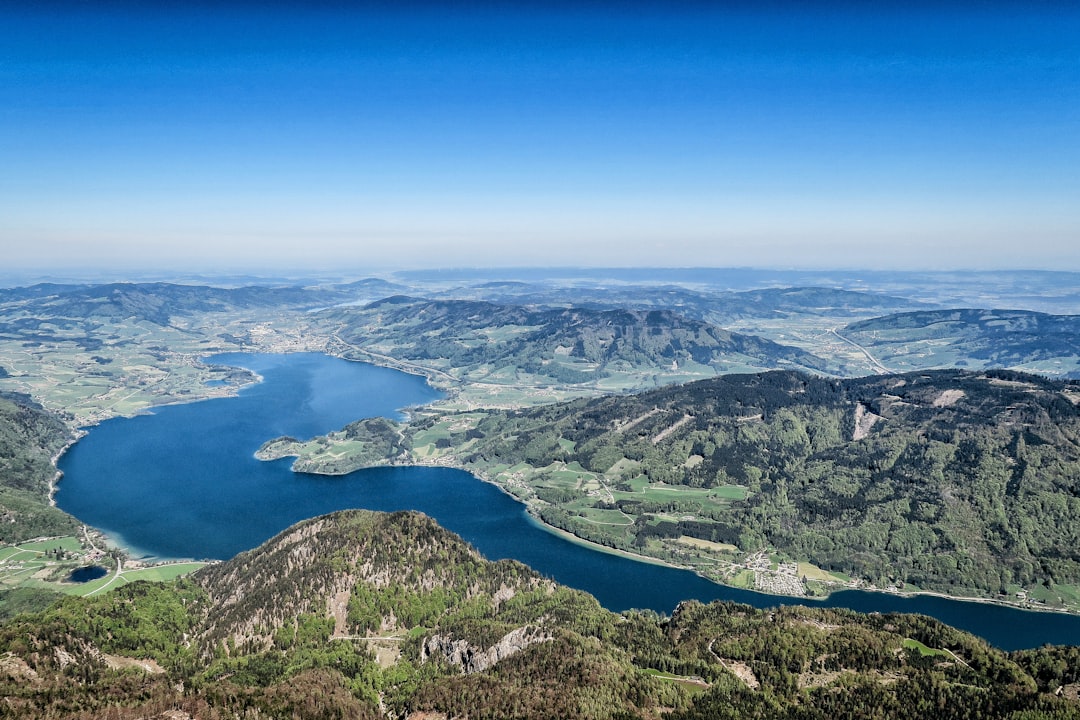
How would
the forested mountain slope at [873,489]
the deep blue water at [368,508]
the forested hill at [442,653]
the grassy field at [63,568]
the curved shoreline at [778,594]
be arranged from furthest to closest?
the forested mountain slope at [873,489] < the curved shoreline at [778,594] < the deep blue water at [368,508] < the grassy field at [63,568] < the forested hill at [442,653]

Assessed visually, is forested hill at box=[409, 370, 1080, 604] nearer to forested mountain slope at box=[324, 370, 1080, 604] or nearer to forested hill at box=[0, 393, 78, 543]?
forested mountain slope at box=[324, 370, 1080, 604]

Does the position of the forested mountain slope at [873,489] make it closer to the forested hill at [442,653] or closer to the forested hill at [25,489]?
the forested hill at [442,653]

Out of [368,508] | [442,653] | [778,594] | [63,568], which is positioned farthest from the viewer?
[368,508]

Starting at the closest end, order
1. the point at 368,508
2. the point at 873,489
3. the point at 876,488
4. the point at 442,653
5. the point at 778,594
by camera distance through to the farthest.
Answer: the point at 442,653 → the point at 778,594 → the point at 873,489 → the point at 876,488 → the point at 368,508

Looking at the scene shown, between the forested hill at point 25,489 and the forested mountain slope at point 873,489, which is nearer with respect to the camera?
Result: the forested mountain slope at point 873,489

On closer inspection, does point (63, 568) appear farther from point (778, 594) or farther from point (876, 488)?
point (876, 488)

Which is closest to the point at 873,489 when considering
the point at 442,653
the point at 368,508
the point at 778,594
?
the point at 778,594

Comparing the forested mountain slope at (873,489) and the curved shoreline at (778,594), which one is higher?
the forested mountain slope at (873,489)

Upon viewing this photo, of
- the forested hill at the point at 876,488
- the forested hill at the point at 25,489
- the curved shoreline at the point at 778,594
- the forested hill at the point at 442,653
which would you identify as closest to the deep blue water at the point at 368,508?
the curved shoreline at the point at 778,594
